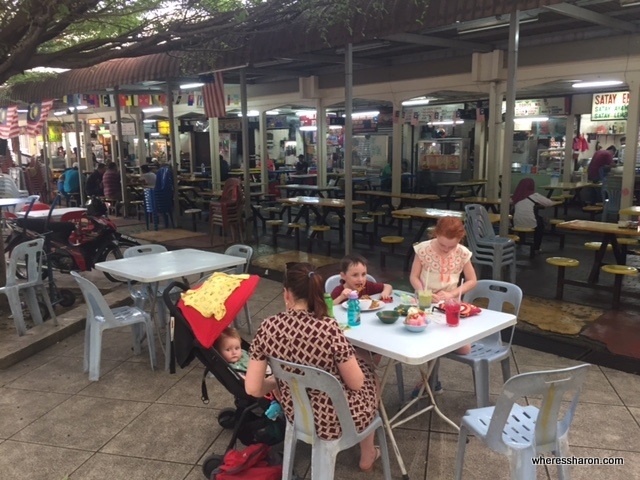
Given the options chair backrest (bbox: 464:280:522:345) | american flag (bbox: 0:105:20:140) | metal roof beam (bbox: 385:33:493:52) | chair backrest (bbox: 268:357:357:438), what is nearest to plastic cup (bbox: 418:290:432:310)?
chair backrest (bbox: 464:280:522:345)

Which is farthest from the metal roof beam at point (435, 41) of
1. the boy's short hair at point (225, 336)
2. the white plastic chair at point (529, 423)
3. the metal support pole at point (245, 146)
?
the white plastic chair at point (529, 423)

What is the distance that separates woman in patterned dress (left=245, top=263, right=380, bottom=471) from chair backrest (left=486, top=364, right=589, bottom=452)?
651 millimetres

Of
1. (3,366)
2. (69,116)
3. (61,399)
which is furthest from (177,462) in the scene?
(69,116)

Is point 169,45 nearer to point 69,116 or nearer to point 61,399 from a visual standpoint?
point 61,399

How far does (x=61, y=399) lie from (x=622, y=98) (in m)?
12.4

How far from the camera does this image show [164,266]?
494 cm

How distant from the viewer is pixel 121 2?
17.3ft

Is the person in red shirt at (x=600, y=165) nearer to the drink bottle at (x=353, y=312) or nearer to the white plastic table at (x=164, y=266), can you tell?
the white plastic table at (x=164, y=266)

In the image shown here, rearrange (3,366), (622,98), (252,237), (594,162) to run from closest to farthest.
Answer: (3,366), (252,237), (622,98), (594,162)

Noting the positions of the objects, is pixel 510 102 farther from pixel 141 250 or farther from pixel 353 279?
pixel 141 250

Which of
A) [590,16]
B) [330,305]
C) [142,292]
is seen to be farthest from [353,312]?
[590,16]

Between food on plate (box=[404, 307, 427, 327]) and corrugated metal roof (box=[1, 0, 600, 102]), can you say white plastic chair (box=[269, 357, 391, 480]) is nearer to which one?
food on plate (box=[404, 307, 427, 327])

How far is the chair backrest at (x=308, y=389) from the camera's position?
245 centimetres

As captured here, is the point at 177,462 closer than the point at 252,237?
Yes
